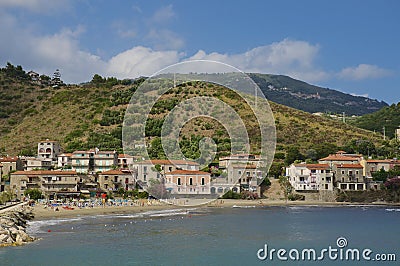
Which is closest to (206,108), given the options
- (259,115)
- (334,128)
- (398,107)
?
(259,115)

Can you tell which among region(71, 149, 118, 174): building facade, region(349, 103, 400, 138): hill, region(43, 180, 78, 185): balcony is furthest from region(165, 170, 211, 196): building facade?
region(349, 103, 400, 138): hill

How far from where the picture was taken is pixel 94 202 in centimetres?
4966

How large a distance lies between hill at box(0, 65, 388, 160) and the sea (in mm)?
26311

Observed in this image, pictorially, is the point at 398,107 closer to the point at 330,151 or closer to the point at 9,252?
the point at 330,151

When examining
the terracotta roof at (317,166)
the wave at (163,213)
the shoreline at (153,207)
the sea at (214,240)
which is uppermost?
the terracotta roof at (317,166)

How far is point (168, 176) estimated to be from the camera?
55156mm

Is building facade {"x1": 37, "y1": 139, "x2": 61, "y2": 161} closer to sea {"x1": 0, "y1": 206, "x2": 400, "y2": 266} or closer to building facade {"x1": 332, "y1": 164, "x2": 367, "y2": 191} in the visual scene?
sea {"x1": 0, "y1": 206, "x2": 400, "y2": 266}

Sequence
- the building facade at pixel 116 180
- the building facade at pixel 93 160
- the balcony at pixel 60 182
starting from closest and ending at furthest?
the balcony at pixel 60 182
the building facade at pixel 116 180
the building facade at pixel 93 160

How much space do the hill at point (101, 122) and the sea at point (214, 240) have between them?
26.3 m

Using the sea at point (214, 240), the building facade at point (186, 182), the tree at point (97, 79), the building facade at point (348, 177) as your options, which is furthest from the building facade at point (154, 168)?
the tree at point (97, 79)

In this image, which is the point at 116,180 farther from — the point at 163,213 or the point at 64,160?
the point at 163,213

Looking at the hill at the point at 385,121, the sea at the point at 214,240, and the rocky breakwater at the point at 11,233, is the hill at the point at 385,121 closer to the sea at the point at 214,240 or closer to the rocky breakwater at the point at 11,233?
the sea at the point at 214,240

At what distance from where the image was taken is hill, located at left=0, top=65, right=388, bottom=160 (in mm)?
76188

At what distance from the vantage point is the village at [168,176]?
54.0 meters
